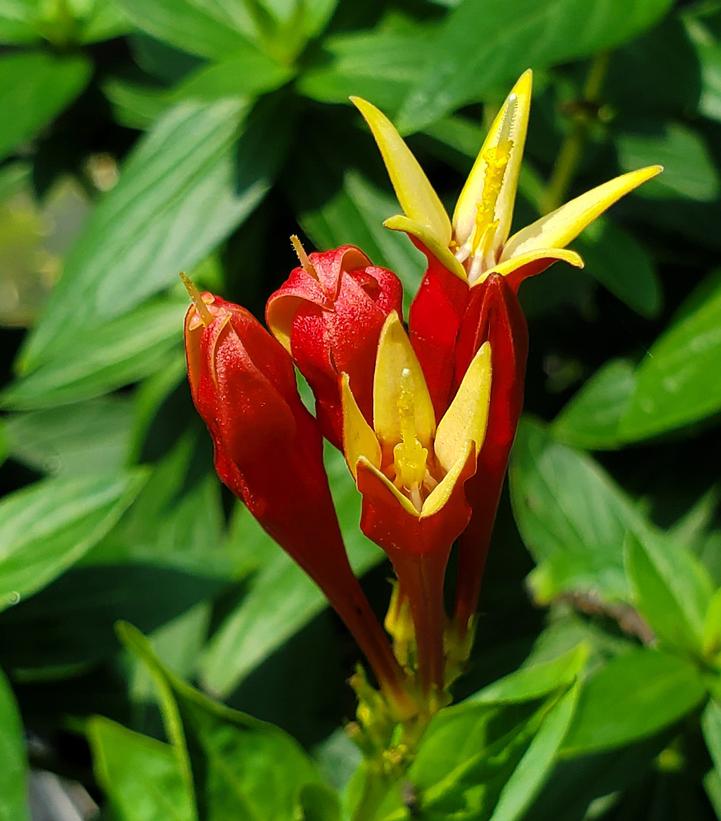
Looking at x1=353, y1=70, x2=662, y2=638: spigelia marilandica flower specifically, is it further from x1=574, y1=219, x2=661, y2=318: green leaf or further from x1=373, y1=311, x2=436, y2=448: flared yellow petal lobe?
x1=574, y1=219, x2=661, y2=318: green leaf

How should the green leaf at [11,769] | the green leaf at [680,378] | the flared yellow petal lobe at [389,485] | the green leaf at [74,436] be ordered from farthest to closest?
the green leaf at [74,436] < the green leaf at [680,378] < the green leaf at [11,769] < the flared yellow petal lobe at [389,485]

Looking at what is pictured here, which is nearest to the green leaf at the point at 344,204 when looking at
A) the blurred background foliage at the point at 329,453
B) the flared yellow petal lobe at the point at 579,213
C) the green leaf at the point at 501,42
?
the blurred background foliage at the point at 329,453

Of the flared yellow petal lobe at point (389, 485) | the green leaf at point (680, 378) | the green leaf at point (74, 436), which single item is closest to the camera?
the flared yellow petal lobe at point (389, 485)

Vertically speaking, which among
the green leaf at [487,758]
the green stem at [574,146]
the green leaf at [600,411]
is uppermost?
the green stem at [574,146]

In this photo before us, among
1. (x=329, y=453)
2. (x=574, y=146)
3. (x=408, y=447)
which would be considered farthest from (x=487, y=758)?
(x=574, y=146)

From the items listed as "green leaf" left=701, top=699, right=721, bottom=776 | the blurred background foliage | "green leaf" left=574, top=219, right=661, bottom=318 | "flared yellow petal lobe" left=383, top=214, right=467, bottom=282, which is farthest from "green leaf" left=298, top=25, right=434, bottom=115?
"green leaf" left=701, top=699, right=721, bottom=776

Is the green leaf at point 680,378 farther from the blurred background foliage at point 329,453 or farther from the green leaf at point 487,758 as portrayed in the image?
the green leaf at point 487,758
